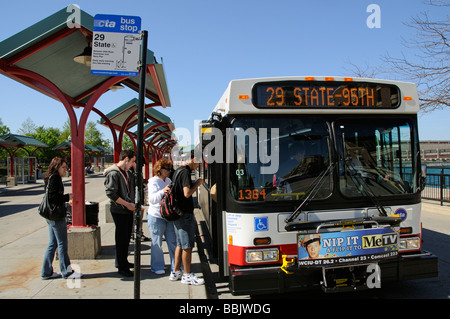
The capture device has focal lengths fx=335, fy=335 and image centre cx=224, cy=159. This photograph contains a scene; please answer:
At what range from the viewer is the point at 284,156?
4016mm

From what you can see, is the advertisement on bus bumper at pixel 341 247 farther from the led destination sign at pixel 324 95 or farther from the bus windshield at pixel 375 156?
the led destination sign at pixel 324 95

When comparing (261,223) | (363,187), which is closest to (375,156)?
(363,187)

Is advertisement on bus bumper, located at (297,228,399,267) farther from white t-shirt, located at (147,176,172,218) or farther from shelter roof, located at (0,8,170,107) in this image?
shelter roof, located at (0,8,170,107)

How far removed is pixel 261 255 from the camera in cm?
385

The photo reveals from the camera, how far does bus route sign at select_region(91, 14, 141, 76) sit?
→ 339cm

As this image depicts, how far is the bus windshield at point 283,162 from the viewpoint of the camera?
396cm

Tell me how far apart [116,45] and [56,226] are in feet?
9.36

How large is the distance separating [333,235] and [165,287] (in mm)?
2485

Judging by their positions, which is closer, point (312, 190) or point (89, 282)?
point (312, 190)

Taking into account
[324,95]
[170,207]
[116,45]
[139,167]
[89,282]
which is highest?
[116,45]

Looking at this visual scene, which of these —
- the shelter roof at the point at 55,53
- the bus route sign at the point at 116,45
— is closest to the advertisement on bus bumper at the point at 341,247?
the bus route sign at the point at 116,45

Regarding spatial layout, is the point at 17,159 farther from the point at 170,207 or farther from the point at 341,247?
the point at 341,247
